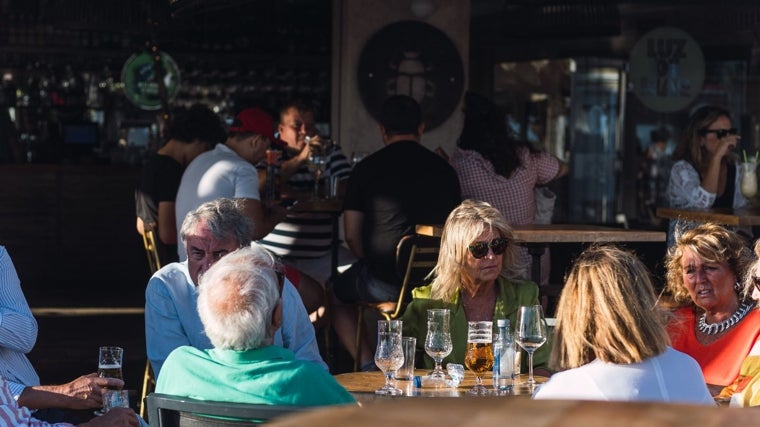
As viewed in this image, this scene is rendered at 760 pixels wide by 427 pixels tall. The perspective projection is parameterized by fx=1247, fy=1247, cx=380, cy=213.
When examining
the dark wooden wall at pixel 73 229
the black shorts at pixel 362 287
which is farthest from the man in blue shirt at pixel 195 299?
the dark wooden wall at pixel 73 229

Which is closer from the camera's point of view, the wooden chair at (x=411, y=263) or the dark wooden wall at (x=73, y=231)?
the wooden chair at (x=411, y=263)

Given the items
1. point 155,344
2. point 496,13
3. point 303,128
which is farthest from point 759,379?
point 496,13

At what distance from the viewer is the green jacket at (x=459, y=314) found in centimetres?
410

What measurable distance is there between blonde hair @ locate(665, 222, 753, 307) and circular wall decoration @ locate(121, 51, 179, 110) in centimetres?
816

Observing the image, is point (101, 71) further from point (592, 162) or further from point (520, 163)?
point (520, 163)

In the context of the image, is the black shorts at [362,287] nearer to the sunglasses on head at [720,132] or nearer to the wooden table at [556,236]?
the wooden table at [556,236]

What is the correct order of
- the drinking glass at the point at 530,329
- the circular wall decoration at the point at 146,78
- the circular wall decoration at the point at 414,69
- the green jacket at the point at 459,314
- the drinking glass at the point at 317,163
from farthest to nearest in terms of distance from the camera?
the circular wall decoration at the point at 146,78
the circular wall decoration at the point at 414,69
the drinking glass at the point at 317,163
the green jacket at the point at 459,314
the drinking glass at the point at 530,329

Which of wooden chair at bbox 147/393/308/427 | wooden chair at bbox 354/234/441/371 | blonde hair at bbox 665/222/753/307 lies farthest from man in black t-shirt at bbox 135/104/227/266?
wooden chair at bbox 147/393/308/427

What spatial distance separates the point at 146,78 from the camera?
38.4 feet

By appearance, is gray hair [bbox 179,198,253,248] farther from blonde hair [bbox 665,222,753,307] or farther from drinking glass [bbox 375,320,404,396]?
blonde hair [bbox 665,222,753,307]

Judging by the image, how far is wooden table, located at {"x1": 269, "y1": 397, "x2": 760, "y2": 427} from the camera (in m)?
0.83

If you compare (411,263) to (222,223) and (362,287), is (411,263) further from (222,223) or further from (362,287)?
(222,223)

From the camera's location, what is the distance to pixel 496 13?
1028cm

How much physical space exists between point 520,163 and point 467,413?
5.49 m
